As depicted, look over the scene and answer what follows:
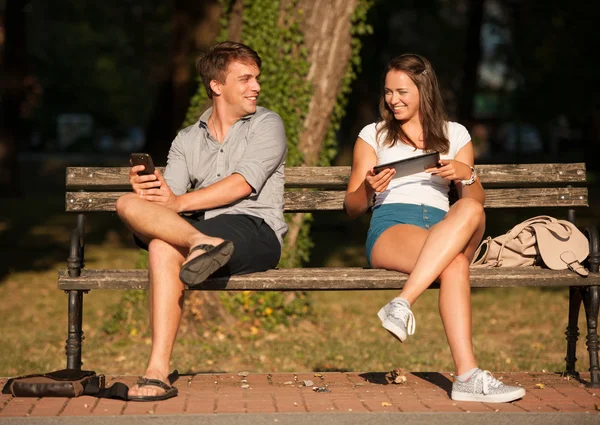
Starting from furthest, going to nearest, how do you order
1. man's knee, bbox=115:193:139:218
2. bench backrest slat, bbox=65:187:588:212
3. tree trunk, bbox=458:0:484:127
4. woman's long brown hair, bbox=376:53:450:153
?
tree trunk, bbox=458:0:484:127 → bench backrest slat, bbox=65:187:588:212 → woman's long brown hair, bbox=376:53:450:153 → man's knee, bbox=115:193:139:218

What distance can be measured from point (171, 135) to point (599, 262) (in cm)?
1300

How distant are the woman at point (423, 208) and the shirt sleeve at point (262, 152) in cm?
47

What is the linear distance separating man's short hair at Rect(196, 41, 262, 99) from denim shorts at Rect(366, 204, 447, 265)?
1080 millimetres

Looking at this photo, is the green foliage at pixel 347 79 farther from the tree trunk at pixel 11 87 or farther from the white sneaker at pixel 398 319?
the tree trunk at pixel 11 87

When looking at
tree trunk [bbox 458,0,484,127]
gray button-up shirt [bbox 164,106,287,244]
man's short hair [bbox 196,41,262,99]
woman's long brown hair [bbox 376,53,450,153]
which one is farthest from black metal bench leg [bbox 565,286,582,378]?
tree trunk [bbox 458,0,484,127]

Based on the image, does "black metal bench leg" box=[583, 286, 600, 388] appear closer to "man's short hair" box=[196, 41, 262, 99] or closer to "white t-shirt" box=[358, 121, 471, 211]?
"white t-shirt" box=[358, 121, 471, 211]

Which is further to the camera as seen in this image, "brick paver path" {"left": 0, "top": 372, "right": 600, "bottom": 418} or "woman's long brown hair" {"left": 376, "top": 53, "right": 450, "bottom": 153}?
"woman's long brown hair" {"left": 376, "top": 53, "right": 450, "bottom": 153}

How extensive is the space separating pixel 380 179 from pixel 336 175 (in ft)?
3.05

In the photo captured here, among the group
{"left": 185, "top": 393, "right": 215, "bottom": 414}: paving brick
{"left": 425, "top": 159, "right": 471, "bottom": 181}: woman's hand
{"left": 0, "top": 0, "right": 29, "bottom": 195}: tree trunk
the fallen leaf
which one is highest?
→ {"left": 0, "top": 0, "right": 29, "bottom": 195}: tree trunk

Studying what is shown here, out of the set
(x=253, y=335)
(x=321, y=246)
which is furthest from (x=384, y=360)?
(x=321, y=246)

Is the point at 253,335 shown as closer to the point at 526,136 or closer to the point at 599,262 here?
the point at 599,262

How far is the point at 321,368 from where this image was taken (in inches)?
272

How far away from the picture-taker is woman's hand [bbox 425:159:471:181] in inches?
214

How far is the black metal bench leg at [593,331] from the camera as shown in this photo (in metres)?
5.47
